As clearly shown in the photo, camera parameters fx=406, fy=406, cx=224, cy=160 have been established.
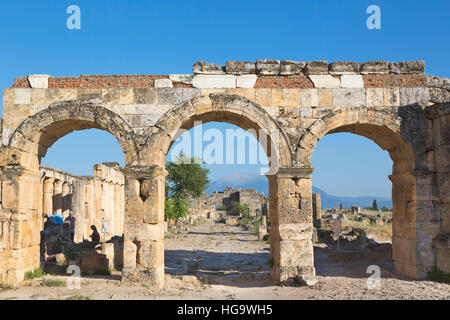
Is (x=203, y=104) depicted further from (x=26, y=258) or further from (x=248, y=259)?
(x=248, y=259)

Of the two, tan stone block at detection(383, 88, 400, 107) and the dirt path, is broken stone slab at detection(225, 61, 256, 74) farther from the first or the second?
the dirt path

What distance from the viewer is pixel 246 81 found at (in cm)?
900

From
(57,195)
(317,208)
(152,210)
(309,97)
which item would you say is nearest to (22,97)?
(152,210)

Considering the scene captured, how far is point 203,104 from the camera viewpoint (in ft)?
29.1

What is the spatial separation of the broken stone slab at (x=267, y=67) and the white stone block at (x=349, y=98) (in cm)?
138

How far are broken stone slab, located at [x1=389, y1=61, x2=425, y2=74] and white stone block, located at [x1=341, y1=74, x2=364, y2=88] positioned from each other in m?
0.75

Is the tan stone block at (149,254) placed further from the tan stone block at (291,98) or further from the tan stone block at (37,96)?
the tan stone block at (291,98)

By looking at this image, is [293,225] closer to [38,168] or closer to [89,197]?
[38,168]

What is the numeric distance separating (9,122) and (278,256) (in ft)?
21.4

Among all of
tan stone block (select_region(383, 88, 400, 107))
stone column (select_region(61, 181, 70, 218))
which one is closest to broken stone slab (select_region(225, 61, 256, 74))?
tan stone block (select_region(383, 88, 400, 107))

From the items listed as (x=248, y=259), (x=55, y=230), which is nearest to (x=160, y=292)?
(x=248, y=259)

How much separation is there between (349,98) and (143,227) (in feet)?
17.2

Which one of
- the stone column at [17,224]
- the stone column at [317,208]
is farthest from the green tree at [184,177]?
the stone column at [17,224]

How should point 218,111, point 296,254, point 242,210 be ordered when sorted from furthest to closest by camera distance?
point 242,210, point 218,111, point 296,254
